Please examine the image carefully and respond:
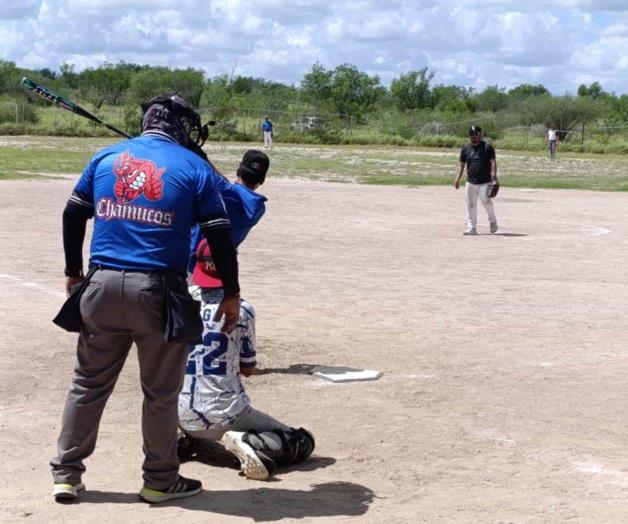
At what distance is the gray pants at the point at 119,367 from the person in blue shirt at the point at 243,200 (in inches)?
46.4

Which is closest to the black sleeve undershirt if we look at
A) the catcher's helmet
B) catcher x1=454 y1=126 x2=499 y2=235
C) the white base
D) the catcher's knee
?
the catcher's helmet

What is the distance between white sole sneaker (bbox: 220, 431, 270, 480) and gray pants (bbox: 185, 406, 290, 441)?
0.52 feet

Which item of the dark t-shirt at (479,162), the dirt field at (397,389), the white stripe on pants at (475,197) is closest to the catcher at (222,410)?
the dirt field at (397,389)

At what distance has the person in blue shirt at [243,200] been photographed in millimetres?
6992

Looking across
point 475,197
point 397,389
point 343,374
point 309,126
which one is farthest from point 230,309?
point 309,126

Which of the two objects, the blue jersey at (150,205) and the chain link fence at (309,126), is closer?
the blue jersey at (150,205)

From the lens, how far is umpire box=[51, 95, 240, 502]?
18.6 feet

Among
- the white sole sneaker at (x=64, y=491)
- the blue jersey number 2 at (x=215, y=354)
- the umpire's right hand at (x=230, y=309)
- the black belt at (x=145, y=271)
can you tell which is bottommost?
the white sole sneaker at (x=64, y=491)

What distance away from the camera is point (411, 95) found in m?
107

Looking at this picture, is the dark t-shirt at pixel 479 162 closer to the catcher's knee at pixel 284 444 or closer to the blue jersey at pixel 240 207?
the blue jersey at pixel 240 207

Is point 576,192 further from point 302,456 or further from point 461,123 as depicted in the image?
point 461,123

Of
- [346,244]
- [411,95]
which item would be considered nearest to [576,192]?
[346,244]

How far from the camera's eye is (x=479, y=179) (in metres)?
19.9

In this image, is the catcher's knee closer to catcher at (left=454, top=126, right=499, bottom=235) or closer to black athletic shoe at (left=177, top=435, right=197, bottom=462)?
black athletic shoe at (left=177, top=435, right=197, bottom=462)
